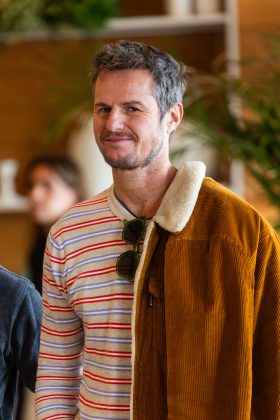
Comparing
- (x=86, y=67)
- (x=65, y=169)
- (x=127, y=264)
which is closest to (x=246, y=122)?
(x=86, y=67)

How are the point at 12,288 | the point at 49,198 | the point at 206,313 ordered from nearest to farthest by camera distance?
the point at 206,313
the point at 12,288
the point at 49,198

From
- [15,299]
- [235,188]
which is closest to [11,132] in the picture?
[235,188]

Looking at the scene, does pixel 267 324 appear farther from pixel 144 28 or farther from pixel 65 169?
pixel 144 28

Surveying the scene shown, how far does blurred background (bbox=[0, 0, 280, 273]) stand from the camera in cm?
297

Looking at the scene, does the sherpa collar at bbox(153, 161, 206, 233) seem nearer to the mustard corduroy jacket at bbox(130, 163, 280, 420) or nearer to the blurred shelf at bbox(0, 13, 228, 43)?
the mustard corduroy jacket at bbox(130, 163, 280, 420)

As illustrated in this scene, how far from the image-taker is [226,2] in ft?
10.4

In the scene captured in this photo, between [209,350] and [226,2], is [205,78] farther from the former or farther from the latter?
[209,350]

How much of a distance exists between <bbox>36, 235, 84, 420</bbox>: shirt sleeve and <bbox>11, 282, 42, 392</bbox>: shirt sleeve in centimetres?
11

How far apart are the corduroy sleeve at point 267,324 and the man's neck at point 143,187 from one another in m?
0.18

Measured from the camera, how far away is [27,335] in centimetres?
164

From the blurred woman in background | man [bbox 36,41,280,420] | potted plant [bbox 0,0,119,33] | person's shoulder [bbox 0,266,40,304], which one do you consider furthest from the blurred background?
man [bbox 36,41,280,420]

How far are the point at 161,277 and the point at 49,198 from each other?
1600 millimetres

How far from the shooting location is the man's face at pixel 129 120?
1362mm

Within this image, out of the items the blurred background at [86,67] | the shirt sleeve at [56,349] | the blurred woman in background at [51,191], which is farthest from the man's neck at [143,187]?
the blurred woman in background at [51,191]
